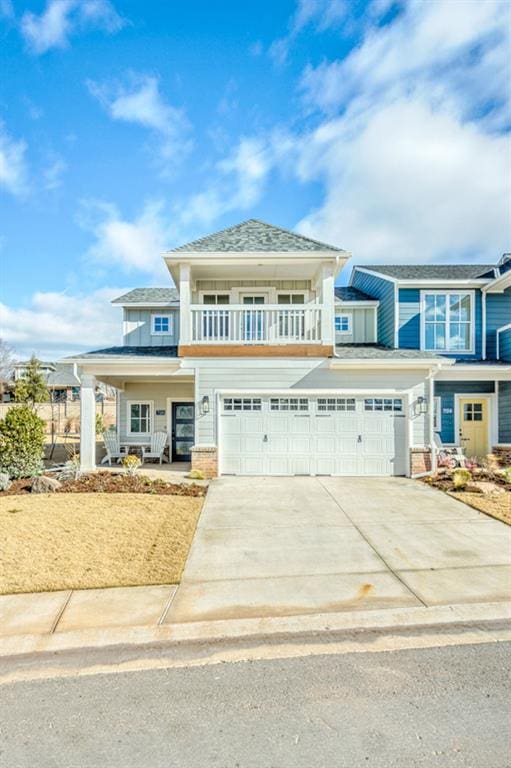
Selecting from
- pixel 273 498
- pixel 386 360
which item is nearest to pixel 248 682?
pixel 273 498

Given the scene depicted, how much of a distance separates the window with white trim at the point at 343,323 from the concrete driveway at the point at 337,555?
25.4ft

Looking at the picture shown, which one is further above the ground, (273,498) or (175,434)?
(175,434)

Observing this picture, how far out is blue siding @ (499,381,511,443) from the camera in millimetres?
14016

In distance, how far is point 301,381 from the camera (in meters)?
11.6

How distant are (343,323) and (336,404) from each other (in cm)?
520

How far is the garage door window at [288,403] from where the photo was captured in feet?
38.1

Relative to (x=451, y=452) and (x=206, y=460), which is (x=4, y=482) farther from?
(x=451, y=452)

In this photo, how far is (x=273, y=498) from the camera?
29.7 feet

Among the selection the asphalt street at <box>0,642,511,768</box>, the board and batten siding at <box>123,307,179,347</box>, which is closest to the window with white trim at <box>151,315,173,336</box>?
the board and batten siding at <box>123,307,179,347</box>

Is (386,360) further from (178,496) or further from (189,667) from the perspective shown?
(189,667)

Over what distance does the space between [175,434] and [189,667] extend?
12.3 meters

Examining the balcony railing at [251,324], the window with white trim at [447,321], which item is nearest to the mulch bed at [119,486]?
the balcony railing at [251,324]

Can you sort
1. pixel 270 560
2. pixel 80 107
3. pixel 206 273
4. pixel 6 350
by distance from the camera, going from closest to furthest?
pixel 270 560 → pixel 80 107 → pixel 206 273 → pixel 6 350

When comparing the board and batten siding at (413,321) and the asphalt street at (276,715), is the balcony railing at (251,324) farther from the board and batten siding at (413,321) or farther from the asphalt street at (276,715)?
the asphalt street at (276,715)
